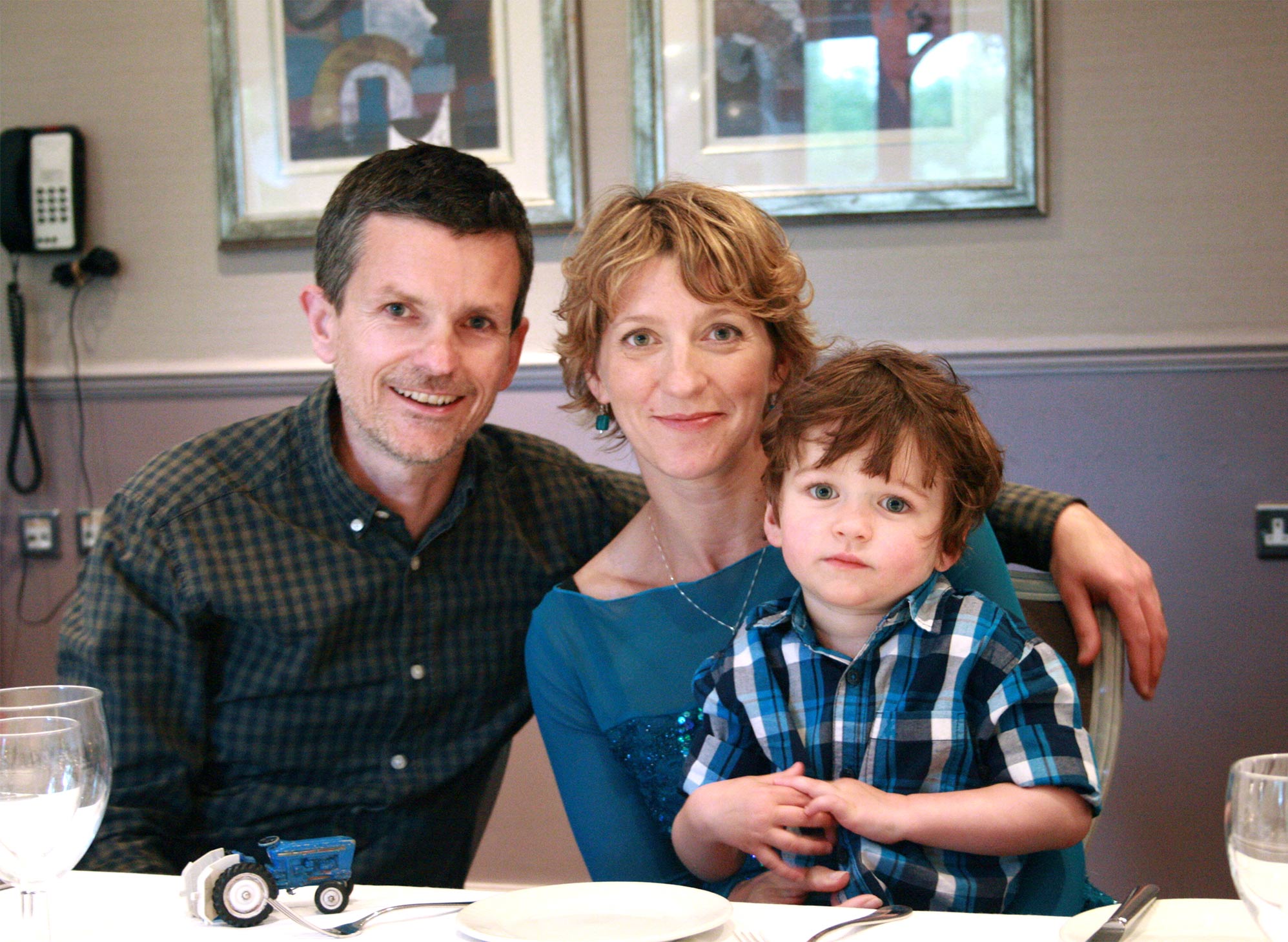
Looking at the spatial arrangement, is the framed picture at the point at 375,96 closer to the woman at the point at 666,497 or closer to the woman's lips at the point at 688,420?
the woman at the point at 666,497

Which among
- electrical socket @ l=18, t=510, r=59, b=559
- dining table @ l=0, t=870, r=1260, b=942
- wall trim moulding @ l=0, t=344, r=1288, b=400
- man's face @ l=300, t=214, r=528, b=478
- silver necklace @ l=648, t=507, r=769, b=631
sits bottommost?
electrical socket @ l=18, t=510, r=59, b=559

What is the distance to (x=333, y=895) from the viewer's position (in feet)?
3.18

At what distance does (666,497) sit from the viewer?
1.57 m

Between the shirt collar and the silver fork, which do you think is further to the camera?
the shirt collar

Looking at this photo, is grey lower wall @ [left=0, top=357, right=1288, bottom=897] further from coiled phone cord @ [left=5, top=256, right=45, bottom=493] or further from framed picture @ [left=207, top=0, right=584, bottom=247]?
coiled phone cord @ [left=5, top=256, right=45, bottom=493]

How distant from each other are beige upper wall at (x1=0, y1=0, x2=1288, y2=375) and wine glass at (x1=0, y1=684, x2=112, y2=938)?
1.95 meters

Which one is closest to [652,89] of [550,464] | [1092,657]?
[550,464]

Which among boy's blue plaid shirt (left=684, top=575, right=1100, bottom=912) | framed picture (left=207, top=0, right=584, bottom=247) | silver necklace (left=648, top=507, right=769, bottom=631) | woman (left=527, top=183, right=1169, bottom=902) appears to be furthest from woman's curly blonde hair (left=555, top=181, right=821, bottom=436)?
framed picture (left=207, top=0, right=584, bottom=247)

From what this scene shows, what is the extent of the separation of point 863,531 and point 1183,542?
1.57m

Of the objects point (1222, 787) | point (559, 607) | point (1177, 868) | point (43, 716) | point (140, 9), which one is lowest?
point (1177, 868)

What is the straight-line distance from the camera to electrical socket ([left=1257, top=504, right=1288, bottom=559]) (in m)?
2.44

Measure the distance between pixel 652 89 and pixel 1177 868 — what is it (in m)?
2.01

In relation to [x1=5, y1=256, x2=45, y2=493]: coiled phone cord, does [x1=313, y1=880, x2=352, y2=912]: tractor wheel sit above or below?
below

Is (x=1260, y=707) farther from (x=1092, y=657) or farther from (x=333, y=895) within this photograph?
(x=333, y=895)
